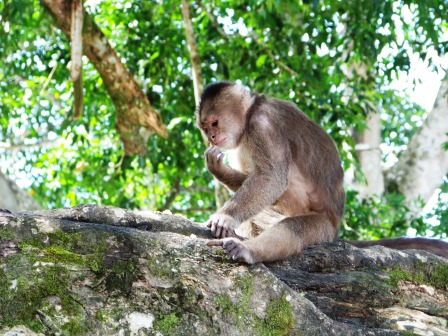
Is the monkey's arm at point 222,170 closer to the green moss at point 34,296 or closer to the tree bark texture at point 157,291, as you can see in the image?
the tree bark texture at point 157,291

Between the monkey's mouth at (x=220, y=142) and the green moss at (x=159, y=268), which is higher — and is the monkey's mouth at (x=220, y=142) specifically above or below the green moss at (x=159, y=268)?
above

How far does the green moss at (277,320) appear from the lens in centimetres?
354

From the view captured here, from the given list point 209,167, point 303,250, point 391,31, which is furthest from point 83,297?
point 391,31

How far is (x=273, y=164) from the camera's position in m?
5.43

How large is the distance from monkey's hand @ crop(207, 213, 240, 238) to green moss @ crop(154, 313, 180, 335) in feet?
4.24

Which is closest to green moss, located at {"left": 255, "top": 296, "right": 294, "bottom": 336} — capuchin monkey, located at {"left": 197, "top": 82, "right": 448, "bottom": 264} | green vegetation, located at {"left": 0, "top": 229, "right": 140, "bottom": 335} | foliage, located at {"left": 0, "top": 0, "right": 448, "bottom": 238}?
green vegetation, located at {"left": 0, "top": 229, "right": 140, "bottom": 335}

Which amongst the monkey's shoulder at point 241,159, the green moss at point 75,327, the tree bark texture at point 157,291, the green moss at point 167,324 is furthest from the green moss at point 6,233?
the monkey's shoulder at point 241,159

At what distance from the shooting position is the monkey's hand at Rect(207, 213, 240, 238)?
465cm

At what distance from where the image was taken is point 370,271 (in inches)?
175

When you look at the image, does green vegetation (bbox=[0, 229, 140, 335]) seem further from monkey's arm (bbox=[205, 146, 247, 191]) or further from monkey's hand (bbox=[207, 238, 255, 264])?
monkey's arm (bbox=[205, 146, 247, 191])

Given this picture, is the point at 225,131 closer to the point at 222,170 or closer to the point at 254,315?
the point at 222,170

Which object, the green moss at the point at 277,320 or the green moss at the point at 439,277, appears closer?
the green moss at the point at 277,320

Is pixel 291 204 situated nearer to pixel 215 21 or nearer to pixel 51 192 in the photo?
pixel 215 21

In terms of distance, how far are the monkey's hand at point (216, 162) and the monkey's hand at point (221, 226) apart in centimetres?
82
